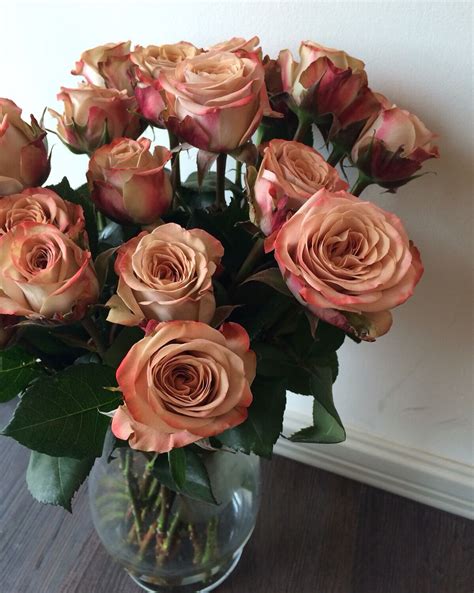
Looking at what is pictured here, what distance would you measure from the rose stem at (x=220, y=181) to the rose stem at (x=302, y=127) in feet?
0.22

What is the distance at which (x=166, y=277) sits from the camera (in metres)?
0.37

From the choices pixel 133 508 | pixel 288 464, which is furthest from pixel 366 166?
pixel 288 464

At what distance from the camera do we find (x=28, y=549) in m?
0.80

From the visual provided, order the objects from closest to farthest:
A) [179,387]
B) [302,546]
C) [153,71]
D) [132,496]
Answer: [179,387], [153,71], [132,496], [302,546]

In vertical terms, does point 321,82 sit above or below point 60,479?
above

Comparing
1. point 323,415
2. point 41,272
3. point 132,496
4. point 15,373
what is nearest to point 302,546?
point 132,496

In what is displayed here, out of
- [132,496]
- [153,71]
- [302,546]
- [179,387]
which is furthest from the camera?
[302,546]

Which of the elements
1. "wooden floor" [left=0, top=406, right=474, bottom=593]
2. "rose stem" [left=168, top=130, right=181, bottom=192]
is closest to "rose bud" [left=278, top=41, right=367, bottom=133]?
"rose stem" [left=168, top=130, right=181, bottom=192]

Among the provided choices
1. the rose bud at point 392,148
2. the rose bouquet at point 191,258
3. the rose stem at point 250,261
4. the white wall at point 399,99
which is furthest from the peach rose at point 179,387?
the white wall at point 399,99

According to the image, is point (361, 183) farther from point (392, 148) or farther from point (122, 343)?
point (122, 343)

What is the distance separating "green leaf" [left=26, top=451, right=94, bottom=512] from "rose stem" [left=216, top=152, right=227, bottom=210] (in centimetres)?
24

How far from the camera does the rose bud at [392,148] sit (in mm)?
456

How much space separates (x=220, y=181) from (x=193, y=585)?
495mm

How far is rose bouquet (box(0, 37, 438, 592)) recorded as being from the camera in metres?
0.36
